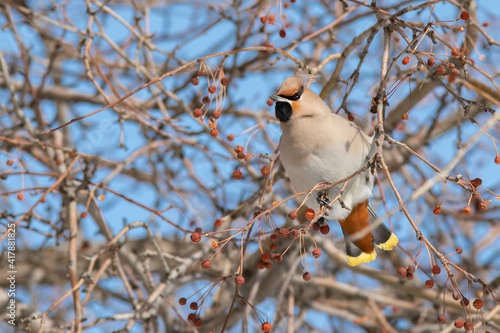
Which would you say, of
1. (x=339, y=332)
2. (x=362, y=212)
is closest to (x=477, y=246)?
(x=339, y=332)

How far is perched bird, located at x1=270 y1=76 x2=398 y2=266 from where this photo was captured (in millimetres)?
2576

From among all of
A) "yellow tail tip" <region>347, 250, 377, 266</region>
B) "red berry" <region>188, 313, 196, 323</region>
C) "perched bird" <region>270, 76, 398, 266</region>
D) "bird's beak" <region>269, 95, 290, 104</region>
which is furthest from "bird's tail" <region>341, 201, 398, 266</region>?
"red berry" <region>188, 313, 196, 323</region>

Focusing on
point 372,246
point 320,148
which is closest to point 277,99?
point 320,148

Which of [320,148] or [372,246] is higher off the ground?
[320,148]

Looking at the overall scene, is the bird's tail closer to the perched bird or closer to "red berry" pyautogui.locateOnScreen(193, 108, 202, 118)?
the perched bird

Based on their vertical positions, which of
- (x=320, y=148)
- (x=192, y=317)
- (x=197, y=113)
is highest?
(x=197, y=113)

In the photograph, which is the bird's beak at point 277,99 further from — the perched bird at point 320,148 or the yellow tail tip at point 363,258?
the yellow tail tip at point 363,258

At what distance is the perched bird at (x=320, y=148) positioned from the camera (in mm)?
2576

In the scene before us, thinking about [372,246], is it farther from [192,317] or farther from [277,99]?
[192,317]

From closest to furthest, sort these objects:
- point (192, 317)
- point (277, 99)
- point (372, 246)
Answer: point (192, 317) < point (277, 99) < point (372, 246)

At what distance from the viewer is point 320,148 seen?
259cm

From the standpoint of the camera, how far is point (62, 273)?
460 cm

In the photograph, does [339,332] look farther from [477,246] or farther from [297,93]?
[297,93]

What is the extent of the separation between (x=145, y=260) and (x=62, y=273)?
5.44 ft
